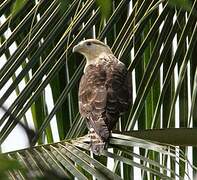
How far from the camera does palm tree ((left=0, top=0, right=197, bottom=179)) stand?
227cm

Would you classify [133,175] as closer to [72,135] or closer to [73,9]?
[72,135]

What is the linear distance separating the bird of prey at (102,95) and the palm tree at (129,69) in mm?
72

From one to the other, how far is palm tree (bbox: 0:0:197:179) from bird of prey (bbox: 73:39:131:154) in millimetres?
72

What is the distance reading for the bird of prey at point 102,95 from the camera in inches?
125

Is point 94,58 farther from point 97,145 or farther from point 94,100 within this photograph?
point 97,145

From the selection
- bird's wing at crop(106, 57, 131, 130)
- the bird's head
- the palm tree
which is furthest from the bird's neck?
the palm tree

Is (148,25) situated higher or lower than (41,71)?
higher

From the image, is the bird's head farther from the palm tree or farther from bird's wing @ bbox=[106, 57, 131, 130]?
the palm tree

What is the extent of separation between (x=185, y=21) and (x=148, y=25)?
22cm

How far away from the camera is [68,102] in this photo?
336 cm

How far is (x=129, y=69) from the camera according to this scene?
3.06m

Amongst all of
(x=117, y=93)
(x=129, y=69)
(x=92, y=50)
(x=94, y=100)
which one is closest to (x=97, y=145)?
(x=129, y=69)

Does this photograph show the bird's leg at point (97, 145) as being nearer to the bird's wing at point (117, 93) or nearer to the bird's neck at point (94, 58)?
the bird's wing at point (117, 93)

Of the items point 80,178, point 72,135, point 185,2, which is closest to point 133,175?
point 72,135
